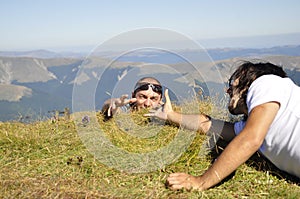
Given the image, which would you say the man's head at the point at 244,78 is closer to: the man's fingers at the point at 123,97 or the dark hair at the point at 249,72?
the dark hair at the point at 249,72

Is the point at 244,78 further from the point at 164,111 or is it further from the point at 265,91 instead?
the point at 164,111

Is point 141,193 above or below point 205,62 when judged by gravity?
below

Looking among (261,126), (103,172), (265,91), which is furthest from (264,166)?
(103,172)

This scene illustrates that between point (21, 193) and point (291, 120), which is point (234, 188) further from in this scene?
point (21, 193)

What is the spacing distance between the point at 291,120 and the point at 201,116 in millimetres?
1763

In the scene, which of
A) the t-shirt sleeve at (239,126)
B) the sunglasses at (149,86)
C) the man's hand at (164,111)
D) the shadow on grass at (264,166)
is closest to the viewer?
the shadow on grass at (264,166)

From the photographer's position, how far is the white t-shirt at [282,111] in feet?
11.9

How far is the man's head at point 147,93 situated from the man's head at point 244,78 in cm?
219

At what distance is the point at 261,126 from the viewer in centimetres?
350

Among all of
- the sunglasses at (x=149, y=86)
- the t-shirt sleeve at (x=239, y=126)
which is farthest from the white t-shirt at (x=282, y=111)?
the sunglasses at (x=149, y=86)

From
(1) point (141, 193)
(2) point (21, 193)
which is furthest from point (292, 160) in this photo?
(2) point (21, 193)

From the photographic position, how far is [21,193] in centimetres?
363

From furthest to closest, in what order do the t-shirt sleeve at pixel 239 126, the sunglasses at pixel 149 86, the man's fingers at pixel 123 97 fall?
the sunglasses at pixel 149 86 → the man's fingers at pixel 123 97 → the t-shirt sleeve at pixel 239 126

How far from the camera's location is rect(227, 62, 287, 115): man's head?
4.15 meters
